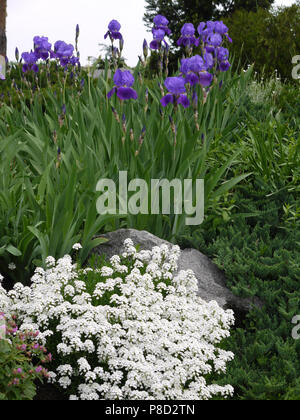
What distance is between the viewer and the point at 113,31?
221 inches

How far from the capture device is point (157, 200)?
4688mm

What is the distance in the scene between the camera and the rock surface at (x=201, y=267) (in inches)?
164

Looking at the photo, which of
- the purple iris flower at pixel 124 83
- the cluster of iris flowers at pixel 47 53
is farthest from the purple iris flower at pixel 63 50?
the purple iris flower at pixel 124 83

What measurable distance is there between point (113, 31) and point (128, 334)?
366 centimetres

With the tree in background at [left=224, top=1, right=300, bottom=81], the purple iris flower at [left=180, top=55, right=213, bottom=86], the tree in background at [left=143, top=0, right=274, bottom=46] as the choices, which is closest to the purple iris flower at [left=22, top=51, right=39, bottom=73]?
the purple iris flower at [left=180, top=55, right=213, bottom=86]

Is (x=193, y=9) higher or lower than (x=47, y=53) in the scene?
higher

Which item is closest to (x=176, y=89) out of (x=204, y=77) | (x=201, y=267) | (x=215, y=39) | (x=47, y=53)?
(x=204, y=77)

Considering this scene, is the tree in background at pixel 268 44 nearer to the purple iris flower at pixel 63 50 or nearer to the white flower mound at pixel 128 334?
the purple iris flower at pixel 63 50

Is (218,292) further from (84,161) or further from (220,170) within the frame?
(84,161)

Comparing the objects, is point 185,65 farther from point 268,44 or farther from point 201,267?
point 268,44

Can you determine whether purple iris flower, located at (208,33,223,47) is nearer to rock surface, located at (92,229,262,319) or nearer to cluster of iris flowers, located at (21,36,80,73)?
cluster of iris flowers, located at (21,36,80,73)

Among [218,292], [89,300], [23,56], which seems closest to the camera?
[89,300]

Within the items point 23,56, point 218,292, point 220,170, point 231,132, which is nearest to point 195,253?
point 218,292
